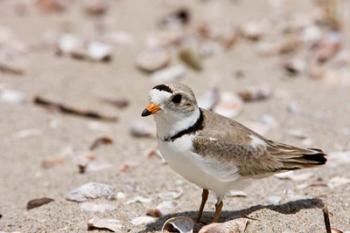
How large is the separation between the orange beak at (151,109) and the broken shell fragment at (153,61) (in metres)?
3.45

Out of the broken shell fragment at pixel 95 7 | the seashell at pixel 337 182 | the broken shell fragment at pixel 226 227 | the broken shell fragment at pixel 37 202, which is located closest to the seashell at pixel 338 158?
the seashell at pixel 337 182

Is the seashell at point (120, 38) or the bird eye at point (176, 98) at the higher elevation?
the seashell at point (120, 38)

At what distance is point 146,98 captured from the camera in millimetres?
6879

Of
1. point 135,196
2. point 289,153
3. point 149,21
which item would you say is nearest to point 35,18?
point 149,21

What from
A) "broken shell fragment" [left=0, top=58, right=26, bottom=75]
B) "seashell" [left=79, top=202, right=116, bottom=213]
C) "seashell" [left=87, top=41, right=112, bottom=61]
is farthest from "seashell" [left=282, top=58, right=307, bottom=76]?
"seashell" [left=79, top=202, right=116, bottom=213]

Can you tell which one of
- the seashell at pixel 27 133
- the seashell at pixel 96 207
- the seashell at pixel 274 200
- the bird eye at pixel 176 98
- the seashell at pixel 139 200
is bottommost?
the seashell at pixel 274 200

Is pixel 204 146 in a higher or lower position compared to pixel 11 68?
lower

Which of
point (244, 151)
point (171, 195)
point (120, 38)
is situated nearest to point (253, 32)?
point (120, 38)

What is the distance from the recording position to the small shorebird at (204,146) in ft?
12.8

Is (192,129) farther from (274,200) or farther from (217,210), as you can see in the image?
(274,200)

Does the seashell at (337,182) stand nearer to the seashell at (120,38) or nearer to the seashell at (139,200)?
the seashell at (139,200)

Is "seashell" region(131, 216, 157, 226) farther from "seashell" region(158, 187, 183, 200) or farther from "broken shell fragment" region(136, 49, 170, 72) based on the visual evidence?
"broken shell fragment" region(136, 49, 170, 72)

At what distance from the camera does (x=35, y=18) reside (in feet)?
28.6

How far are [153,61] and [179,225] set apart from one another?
11.5 ft
